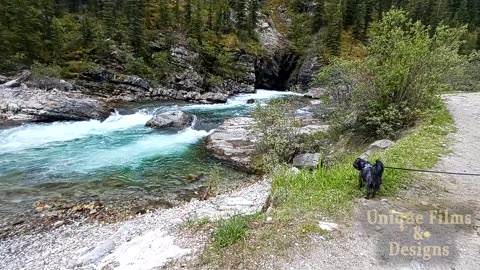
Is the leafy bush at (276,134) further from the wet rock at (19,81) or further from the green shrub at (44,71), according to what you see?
the green shrub at (44,71)

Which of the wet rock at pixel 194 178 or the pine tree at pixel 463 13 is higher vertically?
the pine tree at pixel 463 13

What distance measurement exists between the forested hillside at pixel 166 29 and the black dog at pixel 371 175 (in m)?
33.8

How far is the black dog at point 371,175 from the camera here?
24.6 feet

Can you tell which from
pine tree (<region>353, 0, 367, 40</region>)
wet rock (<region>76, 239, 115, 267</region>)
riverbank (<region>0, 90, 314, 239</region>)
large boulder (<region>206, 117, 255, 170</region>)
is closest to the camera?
wet rock (<region>76, 239, 115, 267</region>)

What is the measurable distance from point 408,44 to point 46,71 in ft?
106

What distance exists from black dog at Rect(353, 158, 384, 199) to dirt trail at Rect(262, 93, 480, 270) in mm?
315

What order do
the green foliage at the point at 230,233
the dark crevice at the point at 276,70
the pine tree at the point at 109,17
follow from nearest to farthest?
the green foliage at the point at 230,233, the pine tree at the point at 109,17, the dark crevice at the point at 276,70

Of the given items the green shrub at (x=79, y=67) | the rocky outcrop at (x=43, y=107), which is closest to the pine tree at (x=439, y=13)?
the green shrub at (x=79, y=67)

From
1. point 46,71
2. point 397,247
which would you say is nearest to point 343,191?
point 397,247

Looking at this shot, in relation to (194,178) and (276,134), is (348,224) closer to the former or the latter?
(194,178)

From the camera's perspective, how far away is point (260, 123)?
17703 mm

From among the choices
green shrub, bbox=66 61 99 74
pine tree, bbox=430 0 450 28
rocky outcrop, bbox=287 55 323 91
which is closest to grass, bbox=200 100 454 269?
green shrub, bbox=66 61 99 74

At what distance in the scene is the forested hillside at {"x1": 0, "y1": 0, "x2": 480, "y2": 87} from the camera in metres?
35.9

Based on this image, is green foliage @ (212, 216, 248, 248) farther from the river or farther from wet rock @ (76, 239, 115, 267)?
the river
